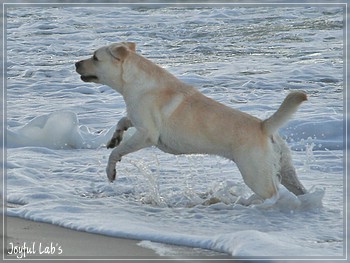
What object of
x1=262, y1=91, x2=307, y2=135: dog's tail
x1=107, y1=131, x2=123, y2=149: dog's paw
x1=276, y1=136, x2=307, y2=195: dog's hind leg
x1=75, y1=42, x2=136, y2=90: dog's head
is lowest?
x1=276, y1=136, x2=307, y2=195: dog's hind leg

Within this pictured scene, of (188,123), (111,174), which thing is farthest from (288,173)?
(111,174)

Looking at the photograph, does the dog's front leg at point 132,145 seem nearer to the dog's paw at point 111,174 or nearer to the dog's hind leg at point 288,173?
the dog's paw at point 111,174

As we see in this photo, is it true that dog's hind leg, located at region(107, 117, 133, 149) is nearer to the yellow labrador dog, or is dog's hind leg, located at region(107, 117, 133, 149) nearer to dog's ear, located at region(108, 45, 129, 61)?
the yellow labrador dog

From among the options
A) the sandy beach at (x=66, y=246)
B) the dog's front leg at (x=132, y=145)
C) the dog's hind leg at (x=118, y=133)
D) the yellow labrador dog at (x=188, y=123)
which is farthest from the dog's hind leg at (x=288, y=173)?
the sandy beach at (x=66, y=246)

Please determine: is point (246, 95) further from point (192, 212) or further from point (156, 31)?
point (156, 31)

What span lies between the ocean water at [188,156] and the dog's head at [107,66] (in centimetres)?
84

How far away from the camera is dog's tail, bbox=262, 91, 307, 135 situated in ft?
22.7

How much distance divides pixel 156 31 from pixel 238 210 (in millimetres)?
11463

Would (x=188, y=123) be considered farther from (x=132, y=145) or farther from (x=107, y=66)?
(x=107, y=66)

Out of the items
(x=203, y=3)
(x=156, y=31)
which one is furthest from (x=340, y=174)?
(x=203, y=3)

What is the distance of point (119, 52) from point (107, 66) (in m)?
0.17

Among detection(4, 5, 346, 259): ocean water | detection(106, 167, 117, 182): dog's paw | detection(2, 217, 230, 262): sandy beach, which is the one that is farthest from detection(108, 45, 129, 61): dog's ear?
detection(2, 217, 230, 262): sandy beach

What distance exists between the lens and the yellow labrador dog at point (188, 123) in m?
7.12

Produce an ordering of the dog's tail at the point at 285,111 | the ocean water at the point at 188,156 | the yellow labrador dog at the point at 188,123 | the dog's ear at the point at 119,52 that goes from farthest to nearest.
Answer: the dog's ear at the point at 119,52, the yellow labrador dog at the point at 188,123, the dog's tail at the point at 285,111, the ocean water at the point at 188,156
